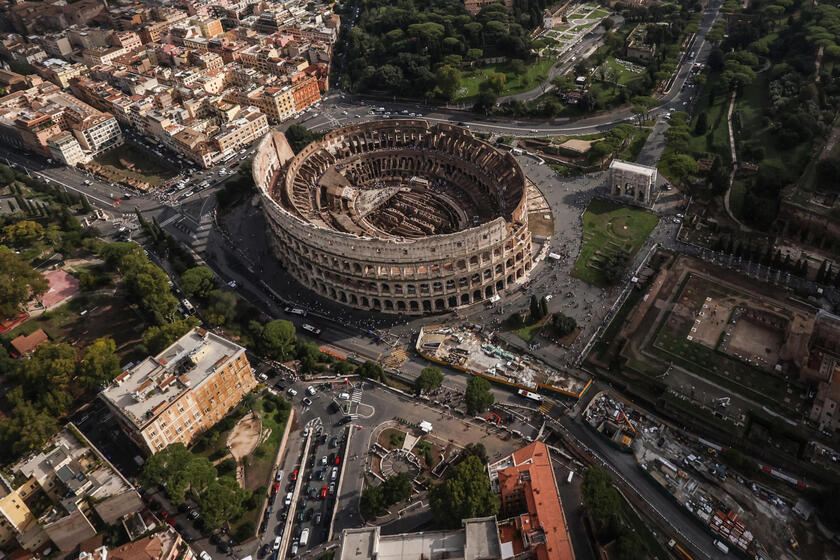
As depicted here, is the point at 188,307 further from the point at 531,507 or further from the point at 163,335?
the point at 531,507

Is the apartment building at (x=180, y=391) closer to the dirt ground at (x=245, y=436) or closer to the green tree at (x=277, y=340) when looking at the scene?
the dirt ground at (x=245, y=436)

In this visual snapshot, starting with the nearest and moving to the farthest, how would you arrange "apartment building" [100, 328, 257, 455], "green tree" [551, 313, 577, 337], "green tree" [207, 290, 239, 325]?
"apartment building" [100, 328, 257, 455] < "green tree" [551, 313, 577, 337] < "green tree" [207, 290, 239, 325]

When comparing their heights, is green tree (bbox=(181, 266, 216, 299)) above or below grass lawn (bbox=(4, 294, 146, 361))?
above

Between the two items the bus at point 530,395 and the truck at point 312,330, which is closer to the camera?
the bus at point 530,395

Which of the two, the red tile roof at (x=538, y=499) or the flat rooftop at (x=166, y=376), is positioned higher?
the flat rooftop at (x=166, y=376)

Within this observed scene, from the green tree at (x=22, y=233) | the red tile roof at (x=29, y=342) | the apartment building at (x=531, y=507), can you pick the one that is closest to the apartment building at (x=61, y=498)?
the red tile roof at (x=29, y=342)

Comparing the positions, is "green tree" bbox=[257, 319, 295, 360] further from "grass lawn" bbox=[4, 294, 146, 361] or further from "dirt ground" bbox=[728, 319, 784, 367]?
"dirt ground" bbox=[728, 319, 784, 367]

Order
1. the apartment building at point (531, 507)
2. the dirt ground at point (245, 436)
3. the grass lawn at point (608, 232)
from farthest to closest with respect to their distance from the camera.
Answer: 1. the grass lawn at point (608, 232)
2. the dirt ground at point (245, 436)
3. the apartment building at point (531, 507)

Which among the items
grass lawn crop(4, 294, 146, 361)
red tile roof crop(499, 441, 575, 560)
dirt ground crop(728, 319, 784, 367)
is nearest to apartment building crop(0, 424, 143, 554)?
grass lawn crop(4, 294, 146, 361)
